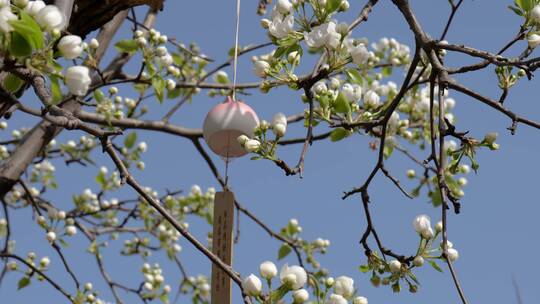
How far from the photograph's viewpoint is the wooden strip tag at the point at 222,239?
1479 millimetres

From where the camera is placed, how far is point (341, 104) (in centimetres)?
171

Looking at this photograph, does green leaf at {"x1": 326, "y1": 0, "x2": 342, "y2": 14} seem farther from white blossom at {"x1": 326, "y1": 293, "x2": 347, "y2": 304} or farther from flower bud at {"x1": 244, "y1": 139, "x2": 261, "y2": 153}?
white blossom at {"x1": 326, "y1": 293, "x2": 347, "y2": 304}

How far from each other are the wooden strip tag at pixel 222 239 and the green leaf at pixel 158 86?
1055 mm

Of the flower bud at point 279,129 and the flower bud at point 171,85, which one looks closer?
the flower bud at point 279,129

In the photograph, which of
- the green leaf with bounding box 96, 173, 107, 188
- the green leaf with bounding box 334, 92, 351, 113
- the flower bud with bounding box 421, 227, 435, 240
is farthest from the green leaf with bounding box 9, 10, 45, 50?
the green leaf with bounding box 96, 173, 107, 188

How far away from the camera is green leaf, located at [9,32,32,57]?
3.86ft

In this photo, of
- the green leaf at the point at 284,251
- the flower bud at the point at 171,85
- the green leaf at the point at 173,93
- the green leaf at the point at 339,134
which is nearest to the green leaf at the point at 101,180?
the green leaf at the point at 173,93

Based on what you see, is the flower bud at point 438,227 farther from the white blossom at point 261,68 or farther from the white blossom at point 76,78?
the white blossom at point 76,78

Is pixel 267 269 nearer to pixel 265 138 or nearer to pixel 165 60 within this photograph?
pixel 265 138

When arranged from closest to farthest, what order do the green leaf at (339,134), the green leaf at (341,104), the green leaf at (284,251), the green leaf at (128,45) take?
the green leaf at (341,104)
the green leaf at (339,134)
the green leaf at (128,45)
the green leaf at (284,251)

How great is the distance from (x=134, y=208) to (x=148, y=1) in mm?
1687

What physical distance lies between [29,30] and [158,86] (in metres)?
1.38

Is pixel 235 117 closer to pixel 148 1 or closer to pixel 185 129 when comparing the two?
pixel 148 1

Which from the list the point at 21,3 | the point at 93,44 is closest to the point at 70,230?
the point at 93,44
